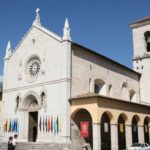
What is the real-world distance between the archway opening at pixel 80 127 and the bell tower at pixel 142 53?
489 inches

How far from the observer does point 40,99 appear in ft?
91.0

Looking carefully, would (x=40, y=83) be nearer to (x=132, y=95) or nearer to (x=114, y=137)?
(x=114, y=137)

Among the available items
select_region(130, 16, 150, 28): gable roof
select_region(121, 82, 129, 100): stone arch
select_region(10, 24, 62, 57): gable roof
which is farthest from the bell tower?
select_region(10, 24, 62, 57): gable roof

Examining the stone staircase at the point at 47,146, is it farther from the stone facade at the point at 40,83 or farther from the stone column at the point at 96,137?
the stone column at the point at 96,137

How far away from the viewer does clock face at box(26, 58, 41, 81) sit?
95.7ft

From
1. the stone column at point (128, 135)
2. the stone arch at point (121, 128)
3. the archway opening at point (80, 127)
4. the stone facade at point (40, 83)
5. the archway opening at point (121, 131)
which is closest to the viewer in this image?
the archway opening at point (80, 127)

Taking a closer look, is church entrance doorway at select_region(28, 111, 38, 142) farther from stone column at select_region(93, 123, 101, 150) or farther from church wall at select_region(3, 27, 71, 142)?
stone column at select_region(93, 123, 101, 150)

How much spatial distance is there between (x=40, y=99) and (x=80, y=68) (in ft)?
16.3

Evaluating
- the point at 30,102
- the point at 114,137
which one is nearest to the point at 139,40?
the point at 30,102

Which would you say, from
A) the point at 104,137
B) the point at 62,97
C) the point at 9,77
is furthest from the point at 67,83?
the point at 9,77

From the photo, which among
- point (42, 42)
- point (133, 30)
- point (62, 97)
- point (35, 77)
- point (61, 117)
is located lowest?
point (61, 117)

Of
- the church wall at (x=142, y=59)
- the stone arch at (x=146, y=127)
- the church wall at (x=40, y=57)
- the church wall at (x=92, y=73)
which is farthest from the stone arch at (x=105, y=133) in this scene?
the church wall at (x=142, y=59)

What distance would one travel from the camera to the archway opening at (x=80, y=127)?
25.3 meters

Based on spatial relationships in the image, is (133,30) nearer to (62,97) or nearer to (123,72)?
(123,72)
